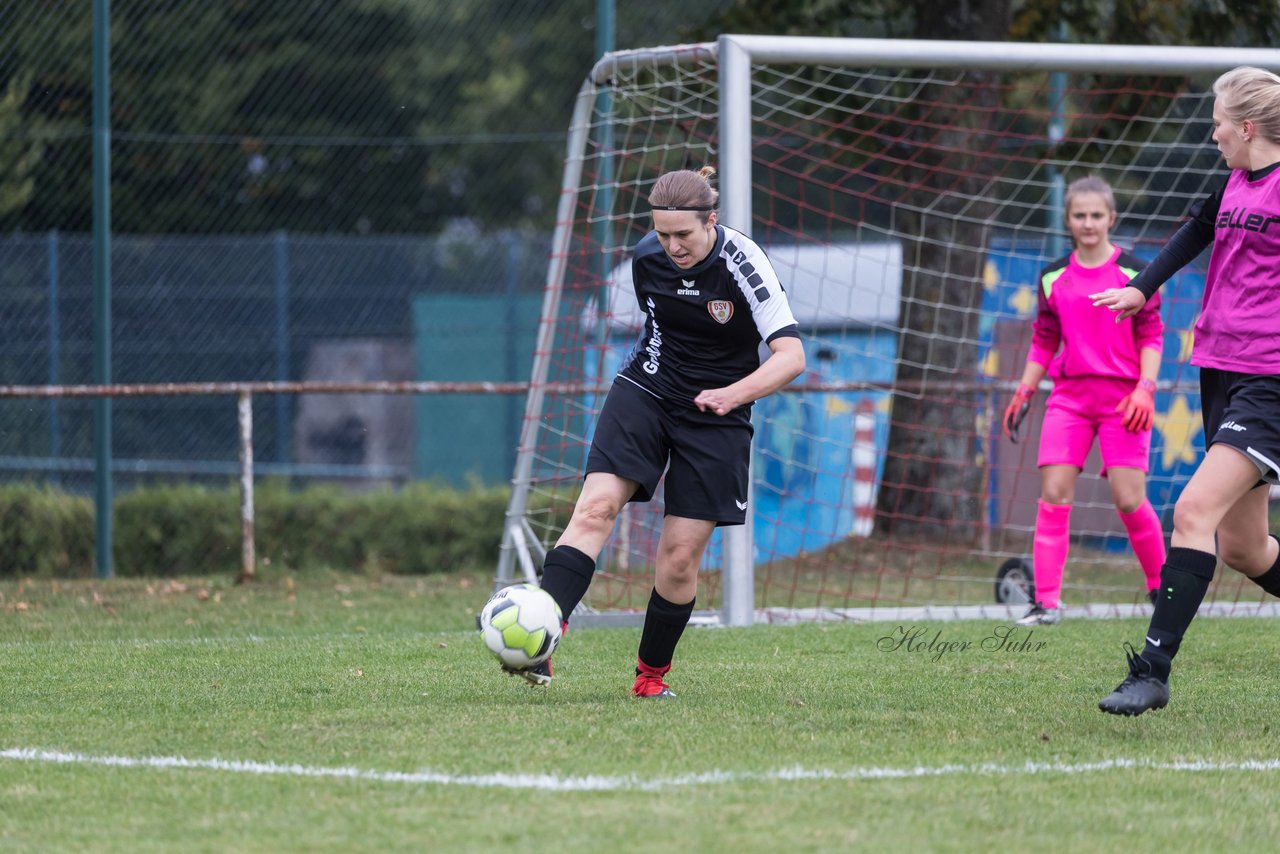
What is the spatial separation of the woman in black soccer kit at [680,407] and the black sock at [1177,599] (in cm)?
130

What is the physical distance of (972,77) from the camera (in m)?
11.2

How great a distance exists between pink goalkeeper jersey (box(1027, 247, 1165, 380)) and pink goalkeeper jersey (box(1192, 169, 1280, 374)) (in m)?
2.11

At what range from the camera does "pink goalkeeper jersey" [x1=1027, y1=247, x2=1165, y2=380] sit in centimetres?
701

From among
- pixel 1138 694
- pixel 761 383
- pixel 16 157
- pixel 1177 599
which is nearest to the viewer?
pixel 1138 694

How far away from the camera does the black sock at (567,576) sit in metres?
4.95

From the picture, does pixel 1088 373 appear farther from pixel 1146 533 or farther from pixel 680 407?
pixel 680 407

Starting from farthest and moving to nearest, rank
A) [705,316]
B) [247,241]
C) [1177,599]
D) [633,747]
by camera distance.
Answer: [247,241] < [705,316] < [1177,599] < [633,747]

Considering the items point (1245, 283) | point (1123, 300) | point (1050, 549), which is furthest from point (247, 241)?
point (1245, 283)

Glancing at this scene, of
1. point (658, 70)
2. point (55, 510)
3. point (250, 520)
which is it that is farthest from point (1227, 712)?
point (55, 510)

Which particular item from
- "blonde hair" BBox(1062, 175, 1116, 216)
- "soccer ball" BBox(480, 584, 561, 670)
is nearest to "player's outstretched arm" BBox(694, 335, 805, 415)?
"soccer ball" BBox(480, 584, 561, 670)

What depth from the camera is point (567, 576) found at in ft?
16.3

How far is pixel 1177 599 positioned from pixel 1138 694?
33 centimetres

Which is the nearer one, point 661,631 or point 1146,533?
point 661,631

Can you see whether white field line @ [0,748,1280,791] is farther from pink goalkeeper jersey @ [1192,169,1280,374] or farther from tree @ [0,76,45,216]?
tree @ [0,76,45,216]
